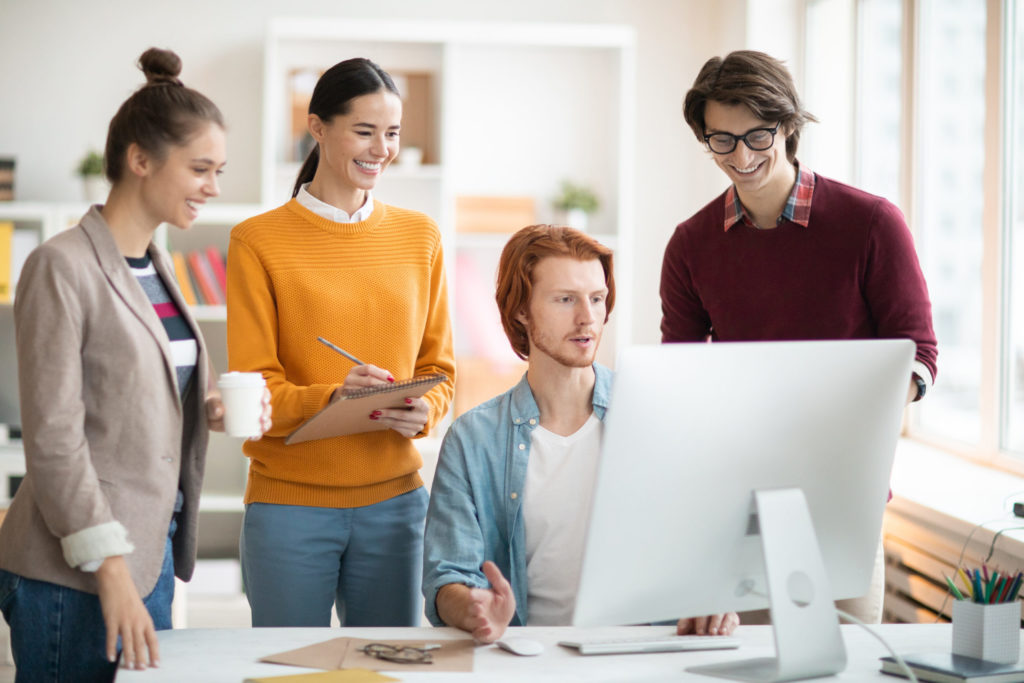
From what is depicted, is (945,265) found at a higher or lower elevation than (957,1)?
lower

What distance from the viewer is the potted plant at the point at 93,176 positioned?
3.87 metres

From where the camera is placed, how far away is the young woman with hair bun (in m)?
1.38

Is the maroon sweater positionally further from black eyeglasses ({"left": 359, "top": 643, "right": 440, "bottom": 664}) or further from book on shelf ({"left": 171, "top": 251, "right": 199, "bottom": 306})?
book on shelf ({"left": 171, "top": 251, "right": 199, "bottom": 306})

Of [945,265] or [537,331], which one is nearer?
[537,331]

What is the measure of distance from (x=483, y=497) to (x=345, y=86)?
0.82 meters

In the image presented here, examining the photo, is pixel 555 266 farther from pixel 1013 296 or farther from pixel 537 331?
pixel 1013 296

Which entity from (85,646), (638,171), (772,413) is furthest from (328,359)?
(638,171)

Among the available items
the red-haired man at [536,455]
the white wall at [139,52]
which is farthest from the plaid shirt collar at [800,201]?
the white wall at [139,52]

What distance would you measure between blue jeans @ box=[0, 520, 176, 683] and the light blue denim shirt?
0.51 m

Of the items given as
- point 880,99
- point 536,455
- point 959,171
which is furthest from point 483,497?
point 880,99

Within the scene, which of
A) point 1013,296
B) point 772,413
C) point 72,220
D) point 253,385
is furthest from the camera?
point 72,220

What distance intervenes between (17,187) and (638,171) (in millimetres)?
2549

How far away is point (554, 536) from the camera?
1.79 m

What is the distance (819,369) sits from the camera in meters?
1.34
